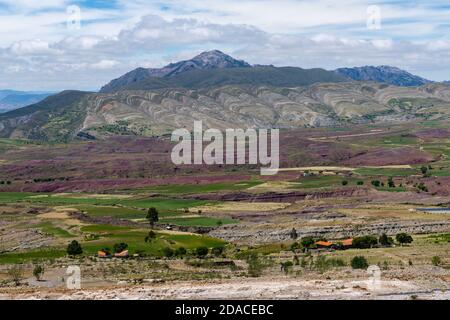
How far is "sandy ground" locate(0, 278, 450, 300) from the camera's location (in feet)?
106

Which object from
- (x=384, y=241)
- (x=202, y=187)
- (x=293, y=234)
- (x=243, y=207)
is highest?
(x=202, y=187)

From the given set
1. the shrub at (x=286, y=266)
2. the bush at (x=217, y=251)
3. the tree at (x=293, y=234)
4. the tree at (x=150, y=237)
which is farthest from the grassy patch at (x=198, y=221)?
the shrub at (x=286, y=266)

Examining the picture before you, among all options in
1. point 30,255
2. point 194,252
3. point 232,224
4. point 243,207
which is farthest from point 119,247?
point 243,207

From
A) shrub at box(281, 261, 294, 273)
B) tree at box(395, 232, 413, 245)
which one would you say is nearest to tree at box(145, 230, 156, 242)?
shrub at box(281, 261, 294, 273)

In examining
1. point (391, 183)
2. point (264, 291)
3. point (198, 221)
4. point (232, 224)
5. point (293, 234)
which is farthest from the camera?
point (391, 183)

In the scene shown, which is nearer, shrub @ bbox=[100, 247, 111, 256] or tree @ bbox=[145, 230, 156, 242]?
shrub @ bbox=[100, 247, 111, 256]

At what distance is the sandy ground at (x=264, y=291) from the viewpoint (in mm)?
32281

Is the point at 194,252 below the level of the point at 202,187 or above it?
below

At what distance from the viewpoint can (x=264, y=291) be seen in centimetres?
3425

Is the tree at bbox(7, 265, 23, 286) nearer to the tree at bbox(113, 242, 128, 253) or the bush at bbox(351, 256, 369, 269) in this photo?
the tree at bbox(113, 242, 128, 253)

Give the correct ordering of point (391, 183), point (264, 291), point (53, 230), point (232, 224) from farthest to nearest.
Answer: point (391, 183), point (232, 224), point (53, 230), point (264, 291)

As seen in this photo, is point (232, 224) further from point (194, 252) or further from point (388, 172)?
point (388, 172)

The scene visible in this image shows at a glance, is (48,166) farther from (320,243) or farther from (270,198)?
(320,243)

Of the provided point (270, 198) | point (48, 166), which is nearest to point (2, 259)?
point (270, 198)
